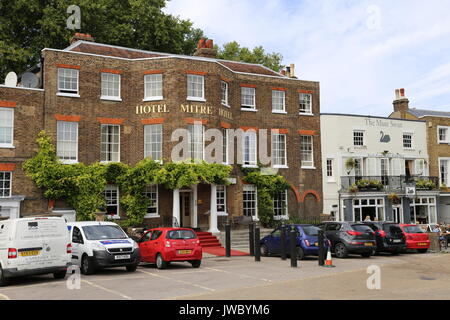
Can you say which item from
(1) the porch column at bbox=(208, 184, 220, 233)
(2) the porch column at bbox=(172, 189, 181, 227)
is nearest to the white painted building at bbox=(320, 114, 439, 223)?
(1) the porch column at bbox=(208, 184, 220, 233)

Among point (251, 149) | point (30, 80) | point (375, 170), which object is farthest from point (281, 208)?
point (30, 80)

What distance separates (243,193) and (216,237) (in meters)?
4.83

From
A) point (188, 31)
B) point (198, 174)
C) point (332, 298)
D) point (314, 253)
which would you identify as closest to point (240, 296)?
point (332, 298)

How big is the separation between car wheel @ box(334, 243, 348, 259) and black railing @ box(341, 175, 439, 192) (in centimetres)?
1345

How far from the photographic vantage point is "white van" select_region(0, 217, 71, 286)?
45.1 feet

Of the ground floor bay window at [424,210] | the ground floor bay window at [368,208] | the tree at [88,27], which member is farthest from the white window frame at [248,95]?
the ground floor bay window at [424,210]

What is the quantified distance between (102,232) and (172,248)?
2.52 metres

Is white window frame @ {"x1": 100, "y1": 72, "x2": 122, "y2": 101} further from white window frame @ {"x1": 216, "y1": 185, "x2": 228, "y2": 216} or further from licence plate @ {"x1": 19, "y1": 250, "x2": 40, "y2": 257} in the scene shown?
licence plate @ {"x1": 19, "y1": 250, "x2": 40, "y2": 257}

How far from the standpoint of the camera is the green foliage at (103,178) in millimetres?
24391

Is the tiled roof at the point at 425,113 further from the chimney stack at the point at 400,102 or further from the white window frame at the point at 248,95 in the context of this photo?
the white window frame at the point at 248,95

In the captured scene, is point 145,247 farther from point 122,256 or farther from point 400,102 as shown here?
point 400,102

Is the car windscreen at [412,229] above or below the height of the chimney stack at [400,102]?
below

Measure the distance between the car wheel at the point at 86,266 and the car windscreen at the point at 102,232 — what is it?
70 cm

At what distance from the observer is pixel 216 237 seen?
86.0 ft
